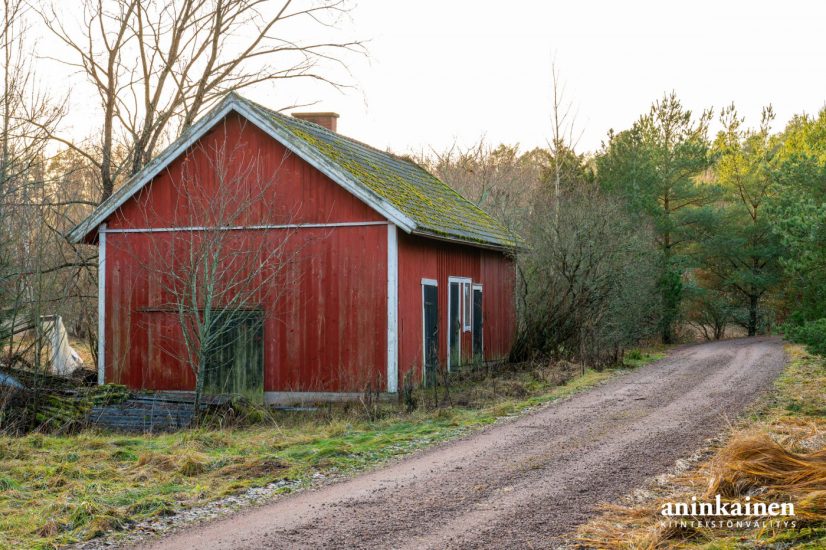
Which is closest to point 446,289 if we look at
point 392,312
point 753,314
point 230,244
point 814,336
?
point 392,312

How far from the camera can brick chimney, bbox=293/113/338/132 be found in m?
20.3

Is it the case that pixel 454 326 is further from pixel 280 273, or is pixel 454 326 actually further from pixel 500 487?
pixel 500 487

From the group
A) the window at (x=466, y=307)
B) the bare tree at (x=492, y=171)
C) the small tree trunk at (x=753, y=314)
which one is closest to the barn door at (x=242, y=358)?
the window at (x=466, y=307)

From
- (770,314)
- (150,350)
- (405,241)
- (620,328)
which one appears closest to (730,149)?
(770,314)

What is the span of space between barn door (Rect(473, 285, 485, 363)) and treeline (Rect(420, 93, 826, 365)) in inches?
37.0

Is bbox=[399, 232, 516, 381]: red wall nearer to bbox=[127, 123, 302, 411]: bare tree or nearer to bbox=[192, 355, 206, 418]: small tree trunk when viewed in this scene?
bbox=[127, 123, 302, 411]: bare tree

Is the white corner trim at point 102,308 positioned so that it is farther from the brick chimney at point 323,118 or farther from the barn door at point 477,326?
the barn door at point 477,326

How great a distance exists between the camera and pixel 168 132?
25.8 meters

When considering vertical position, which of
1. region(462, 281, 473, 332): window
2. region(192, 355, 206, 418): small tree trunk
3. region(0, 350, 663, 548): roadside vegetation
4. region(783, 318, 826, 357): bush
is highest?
region(462, 281, 473, 332): window

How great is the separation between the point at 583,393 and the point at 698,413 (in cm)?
335

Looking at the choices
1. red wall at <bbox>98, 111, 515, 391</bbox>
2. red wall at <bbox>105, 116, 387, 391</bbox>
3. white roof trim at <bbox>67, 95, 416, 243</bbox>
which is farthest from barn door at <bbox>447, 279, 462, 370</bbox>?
white roof trim at <bbox>67, 95, 416, 243</bbox>

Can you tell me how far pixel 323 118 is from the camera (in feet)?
66.8

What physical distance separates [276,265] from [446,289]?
402 centimetres

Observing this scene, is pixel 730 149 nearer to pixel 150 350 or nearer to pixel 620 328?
pixel 620 328
